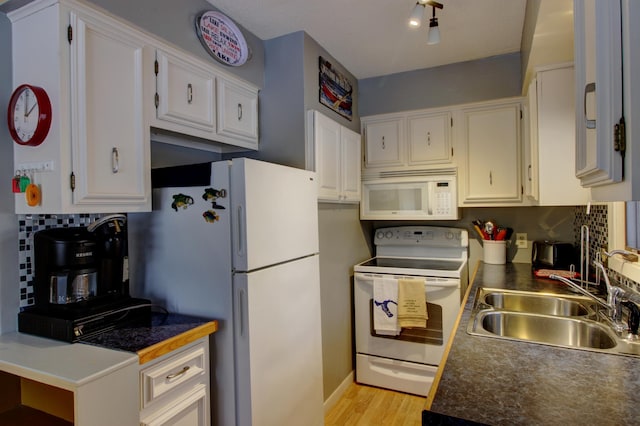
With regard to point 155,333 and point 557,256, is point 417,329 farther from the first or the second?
point 155,333

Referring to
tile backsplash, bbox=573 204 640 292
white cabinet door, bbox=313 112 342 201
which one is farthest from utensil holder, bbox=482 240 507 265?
white cabinet door, bbox=313 112 342 201

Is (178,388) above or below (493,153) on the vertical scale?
below

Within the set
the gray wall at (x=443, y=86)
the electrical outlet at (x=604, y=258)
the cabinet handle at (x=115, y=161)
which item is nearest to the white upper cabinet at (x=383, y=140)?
the gray wall at (x=443, y=86)

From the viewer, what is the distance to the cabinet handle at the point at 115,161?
1.47 meters

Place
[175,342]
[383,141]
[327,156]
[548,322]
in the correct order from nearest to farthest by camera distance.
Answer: [175,342]
[548,322]
[327,156]
[383,141]

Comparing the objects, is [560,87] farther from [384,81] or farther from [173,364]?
[173,364]

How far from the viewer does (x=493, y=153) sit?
2770 mm

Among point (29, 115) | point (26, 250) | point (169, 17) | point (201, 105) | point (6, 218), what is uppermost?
point (169, 17)

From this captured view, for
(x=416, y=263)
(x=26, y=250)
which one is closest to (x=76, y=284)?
(x=26, y=250)

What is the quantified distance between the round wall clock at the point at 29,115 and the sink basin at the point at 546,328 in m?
1.82

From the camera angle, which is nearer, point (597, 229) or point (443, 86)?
point (597, 229)

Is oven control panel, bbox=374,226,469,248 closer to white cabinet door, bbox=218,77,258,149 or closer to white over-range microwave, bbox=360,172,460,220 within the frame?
white over-range microwave, bbox=360,172,460,220

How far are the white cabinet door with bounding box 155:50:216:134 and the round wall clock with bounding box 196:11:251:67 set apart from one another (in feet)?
0.47

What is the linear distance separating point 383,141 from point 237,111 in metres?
1.38
